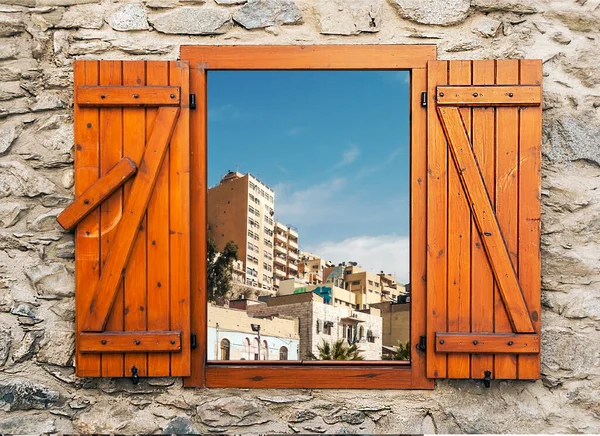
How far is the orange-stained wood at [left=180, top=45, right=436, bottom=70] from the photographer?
11.3ft

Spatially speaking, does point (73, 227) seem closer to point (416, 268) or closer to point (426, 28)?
point (416, 268)

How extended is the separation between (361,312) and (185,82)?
1.42m

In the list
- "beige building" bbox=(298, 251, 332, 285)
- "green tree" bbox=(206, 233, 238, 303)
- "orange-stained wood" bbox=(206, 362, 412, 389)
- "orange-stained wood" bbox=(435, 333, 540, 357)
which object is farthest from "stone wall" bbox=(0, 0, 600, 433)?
"beige building" bbox=(298, 251, 332, 285)

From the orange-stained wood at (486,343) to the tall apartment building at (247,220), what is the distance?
921 mm

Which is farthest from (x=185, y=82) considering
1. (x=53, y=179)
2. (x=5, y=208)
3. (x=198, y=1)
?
(x=5, y=208)

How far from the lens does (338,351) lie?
3.49 meters

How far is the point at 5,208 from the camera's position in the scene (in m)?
3.44

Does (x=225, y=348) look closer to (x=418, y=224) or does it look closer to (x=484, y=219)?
(x=418, y=224)

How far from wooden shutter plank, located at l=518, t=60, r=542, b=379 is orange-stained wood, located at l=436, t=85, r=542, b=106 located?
0.14 feet

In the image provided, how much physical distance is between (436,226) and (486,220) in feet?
0.75

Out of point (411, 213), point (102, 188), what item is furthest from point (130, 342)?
point (411, 213)

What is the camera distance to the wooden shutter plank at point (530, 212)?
3.28m

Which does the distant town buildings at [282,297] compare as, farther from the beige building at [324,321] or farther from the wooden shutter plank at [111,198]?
the wooden shutter plank at [111,198]

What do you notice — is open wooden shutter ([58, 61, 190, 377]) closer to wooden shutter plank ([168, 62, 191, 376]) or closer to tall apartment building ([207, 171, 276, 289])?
wooden shutter plank ([168, 62, 191, 376])
